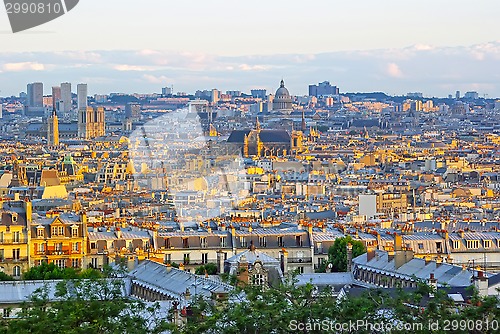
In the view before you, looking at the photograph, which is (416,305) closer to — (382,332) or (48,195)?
(382,332)

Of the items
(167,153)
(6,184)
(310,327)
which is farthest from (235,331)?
(167,153)

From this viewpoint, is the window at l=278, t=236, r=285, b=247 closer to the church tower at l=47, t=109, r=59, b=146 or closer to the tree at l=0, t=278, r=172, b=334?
the tree at l=0, t=278, r=172, b=334

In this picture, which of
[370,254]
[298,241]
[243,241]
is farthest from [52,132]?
[370,254]

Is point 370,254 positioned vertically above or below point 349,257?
above

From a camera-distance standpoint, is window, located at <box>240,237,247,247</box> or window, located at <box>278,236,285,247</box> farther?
window, located at <box>240,237,247,247</box>

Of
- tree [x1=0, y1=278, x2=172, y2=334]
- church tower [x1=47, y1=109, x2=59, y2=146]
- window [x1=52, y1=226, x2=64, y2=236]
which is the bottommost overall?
church tower [x1=47, y1=109, x2=59, y2=146]

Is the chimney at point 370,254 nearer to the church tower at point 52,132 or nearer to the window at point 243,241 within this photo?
the window at point 243,241

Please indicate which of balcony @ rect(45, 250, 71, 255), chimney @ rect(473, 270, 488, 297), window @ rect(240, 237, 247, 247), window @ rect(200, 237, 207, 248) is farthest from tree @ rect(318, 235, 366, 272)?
chimney @ rect(473, 270, 488, 297)

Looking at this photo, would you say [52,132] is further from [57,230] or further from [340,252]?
[340,252]
